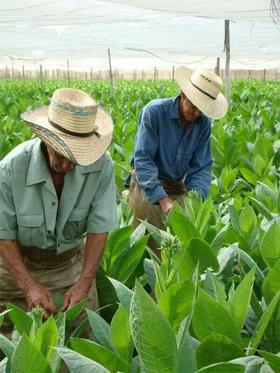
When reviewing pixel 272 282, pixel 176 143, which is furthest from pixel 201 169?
pixel 272 282

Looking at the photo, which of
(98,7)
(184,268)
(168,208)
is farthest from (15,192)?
(98,7)

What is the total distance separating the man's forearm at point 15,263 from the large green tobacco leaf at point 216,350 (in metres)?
1.06

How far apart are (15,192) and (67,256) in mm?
505

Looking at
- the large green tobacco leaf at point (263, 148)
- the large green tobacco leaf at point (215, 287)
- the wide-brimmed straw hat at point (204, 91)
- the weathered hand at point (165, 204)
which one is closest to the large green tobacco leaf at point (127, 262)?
the large green tobacco leaf at point (215, 287)

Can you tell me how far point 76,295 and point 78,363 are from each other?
112cm

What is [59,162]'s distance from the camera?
2.87 m

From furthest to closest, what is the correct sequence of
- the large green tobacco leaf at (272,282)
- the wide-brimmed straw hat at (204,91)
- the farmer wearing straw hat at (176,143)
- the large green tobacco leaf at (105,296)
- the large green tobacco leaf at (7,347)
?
the farmer wearing straw hat at (176,143) → the wide-brimmed straw hat at (204,91) → the large green tobacco leaf at (105,296) → the large green tobacco leaf at (272,282) → the large green tobacco leaf at (7,347)

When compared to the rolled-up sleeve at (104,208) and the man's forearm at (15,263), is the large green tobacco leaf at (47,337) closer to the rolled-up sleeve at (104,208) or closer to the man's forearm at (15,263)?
the man's forearm at (15,263)

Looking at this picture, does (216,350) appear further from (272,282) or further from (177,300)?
(272,282)

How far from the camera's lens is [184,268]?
9.27ft

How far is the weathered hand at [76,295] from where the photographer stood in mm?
2971

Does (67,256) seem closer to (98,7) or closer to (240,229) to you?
(240,229)

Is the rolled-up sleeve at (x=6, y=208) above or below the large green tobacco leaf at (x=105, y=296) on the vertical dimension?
above

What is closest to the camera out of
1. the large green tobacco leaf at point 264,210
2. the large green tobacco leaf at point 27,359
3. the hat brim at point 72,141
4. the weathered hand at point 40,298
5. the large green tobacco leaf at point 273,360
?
the large green tobacco leaf at point 27,359
